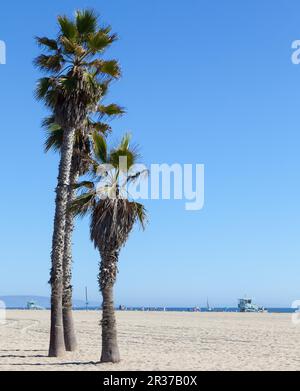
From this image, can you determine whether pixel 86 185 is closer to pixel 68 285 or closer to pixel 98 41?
pixel 68 285

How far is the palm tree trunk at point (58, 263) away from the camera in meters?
18.1

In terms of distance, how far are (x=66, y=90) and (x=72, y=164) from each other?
3481mm

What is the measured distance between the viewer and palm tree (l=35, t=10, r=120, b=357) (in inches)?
713

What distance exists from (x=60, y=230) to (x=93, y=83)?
5.00m

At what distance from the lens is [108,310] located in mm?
16109

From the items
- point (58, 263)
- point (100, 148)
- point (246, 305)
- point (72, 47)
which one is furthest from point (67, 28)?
point (246, 305)

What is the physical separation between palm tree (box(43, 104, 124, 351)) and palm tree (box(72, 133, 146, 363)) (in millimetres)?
2973

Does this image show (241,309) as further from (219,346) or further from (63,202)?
(63,202)

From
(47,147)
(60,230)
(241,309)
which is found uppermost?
(47,147)

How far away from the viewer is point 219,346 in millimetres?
23484

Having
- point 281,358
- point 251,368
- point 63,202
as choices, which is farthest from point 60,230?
point 281,358
